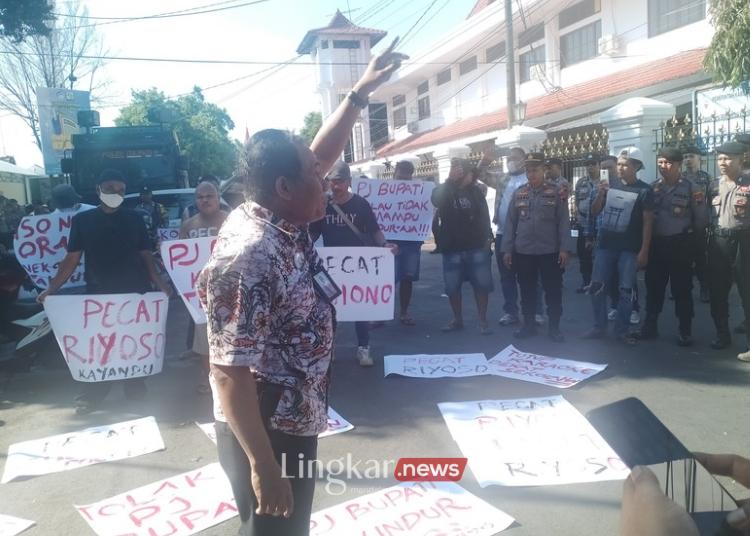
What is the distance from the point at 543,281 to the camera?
20.5 feet

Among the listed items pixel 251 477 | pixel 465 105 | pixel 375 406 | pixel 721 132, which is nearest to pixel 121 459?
pixel 375 406

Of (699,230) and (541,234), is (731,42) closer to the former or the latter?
(699,230)

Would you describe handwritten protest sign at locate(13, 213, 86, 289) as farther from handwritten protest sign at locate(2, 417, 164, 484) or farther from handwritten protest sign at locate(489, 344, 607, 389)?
handwritten protest sign at locate(489, 344, 607, 389)

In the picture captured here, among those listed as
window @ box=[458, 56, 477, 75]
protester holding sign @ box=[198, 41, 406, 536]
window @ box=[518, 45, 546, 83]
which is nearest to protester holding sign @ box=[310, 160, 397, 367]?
protester holding sign @ box=[198, 41, 406, 536]

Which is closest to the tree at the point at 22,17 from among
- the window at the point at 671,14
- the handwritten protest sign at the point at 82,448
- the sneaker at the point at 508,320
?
the handwritten protest sign at the point at 82,448

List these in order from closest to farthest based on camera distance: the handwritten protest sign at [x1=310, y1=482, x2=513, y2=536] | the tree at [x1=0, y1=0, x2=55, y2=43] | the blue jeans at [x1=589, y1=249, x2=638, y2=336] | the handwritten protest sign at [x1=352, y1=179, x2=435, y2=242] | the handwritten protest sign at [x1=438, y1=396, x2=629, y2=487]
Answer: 1. the handwritten protest sign at [x1=310, y1=482, x2=513, y2=536]
2. the handwritten protest sign at [x1=438, y1=396, x2=629, y2=487]
3. the blue jeans at [x1=589, y1=249, x2=638, y2=336]
4. the handwritten protest sign at [x1=352, y1=179, x2=435, y2=242]
5. the tree at [x1=0, y1=0, x2=55, y2=43]

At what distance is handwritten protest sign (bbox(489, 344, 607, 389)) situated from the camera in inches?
195

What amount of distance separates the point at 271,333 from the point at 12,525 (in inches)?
94.2

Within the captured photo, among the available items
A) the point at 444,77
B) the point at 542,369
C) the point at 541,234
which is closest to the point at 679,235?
the point at 541,234

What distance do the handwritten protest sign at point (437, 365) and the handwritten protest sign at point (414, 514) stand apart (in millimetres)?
1956

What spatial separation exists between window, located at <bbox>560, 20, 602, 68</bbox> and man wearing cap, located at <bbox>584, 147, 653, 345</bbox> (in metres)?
14.5

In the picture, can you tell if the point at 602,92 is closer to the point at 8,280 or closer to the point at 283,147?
the point at 8,280

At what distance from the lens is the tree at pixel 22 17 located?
9.32 metres

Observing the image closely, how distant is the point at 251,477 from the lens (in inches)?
71.9
